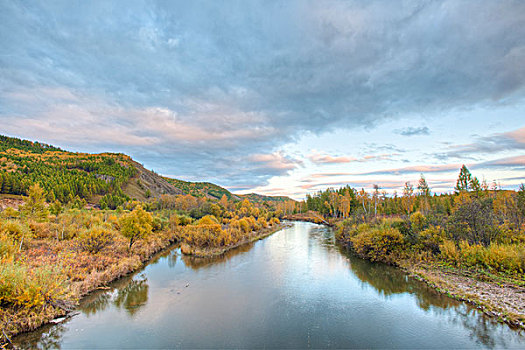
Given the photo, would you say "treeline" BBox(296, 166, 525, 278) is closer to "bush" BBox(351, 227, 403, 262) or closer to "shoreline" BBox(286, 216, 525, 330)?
"bush" BBox(351, 227, 403, 262)

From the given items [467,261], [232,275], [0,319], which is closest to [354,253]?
[467,261]

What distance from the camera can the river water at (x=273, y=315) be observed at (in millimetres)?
10641

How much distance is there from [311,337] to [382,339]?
3.29 metres

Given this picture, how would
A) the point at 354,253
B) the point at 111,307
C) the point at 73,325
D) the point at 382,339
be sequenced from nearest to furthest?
the point at 382,339, the point at 73,325, the point at 111,307, the point at 354,253

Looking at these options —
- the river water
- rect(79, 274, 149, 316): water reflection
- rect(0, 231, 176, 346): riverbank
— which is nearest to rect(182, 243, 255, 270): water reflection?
the river water

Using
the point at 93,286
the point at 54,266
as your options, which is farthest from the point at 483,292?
the point at 54,266

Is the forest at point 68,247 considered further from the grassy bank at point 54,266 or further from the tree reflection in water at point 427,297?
the tree reflection in water at point 427,297

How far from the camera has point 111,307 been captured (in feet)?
46.7

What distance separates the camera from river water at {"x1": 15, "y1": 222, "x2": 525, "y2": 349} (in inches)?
419

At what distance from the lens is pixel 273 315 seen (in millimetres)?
13336

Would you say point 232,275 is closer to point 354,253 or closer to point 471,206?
point 354,253

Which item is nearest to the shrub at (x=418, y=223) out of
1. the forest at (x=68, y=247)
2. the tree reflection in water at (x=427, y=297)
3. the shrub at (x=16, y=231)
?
the tree reflection in water at (x=427, y=297)

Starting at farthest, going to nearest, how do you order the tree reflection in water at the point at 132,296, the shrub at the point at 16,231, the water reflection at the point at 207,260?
the water reflection at the point at 207,260 → the shrub at the point at 16,231 → the tree reflection in water at the point at 132,296

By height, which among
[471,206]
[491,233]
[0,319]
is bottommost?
[0,319]
